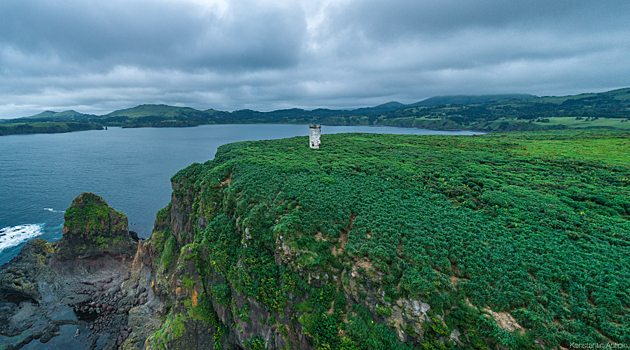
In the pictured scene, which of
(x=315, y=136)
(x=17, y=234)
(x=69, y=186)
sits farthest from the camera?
(x=69, y=186)

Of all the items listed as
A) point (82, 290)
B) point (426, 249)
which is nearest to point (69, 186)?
point (82, 290)

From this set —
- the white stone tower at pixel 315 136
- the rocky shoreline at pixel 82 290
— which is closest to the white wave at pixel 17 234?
the rocky shoreline at pixel 82 290

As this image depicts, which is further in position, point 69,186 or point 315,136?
point 69,186

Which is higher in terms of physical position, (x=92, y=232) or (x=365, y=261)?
(x=365, y=261)

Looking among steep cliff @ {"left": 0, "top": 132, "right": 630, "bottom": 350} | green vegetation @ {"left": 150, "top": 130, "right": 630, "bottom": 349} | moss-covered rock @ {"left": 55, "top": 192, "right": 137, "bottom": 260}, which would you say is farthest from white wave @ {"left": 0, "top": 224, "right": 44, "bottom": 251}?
green vegetation @ {"left": 150, "top": 130, "right": 630, "bottom": 349}

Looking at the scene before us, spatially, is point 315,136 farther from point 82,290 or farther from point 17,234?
point 17,234

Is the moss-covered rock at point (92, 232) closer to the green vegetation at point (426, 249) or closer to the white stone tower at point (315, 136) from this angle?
the green vegetation at point (426, 249)

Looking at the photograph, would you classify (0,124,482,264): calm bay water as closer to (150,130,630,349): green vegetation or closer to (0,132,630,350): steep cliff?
(0,132,630,350): steep cliff

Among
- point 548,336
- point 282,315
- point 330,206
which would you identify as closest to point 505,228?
point 548,336
